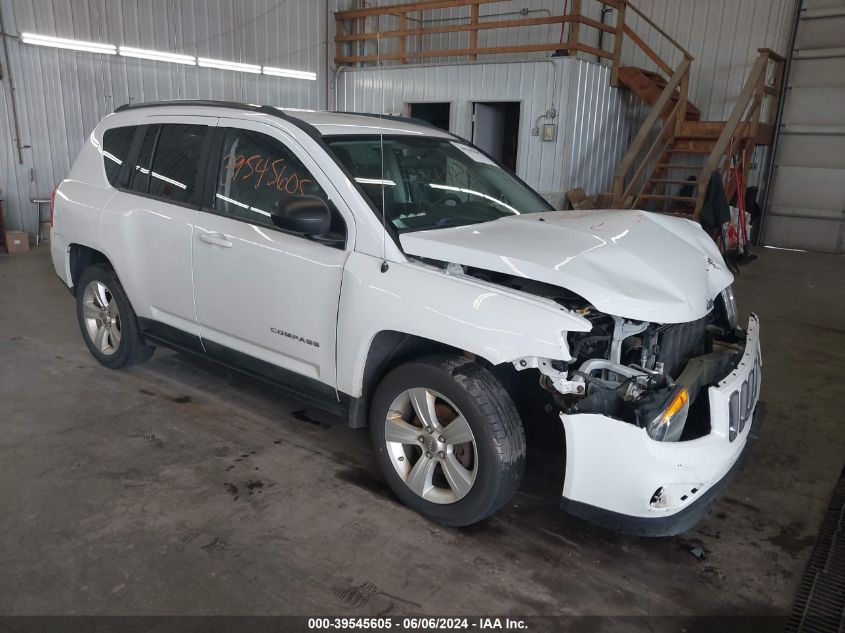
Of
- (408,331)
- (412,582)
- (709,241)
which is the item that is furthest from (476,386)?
(709,241)

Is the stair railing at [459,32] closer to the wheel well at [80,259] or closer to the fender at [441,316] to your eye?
the wheel well at [80,259]

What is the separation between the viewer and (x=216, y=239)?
3.17 metres

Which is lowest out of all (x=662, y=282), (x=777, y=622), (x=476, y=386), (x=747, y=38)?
(x=777, y=622)

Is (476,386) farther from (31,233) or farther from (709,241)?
(31,233)

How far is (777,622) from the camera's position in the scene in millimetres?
2225

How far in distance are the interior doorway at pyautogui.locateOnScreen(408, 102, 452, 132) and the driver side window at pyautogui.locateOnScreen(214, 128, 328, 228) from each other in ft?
29.2

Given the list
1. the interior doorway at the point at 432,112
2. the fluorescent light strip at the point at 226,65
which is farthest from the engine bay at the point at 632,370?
the fluorescent light strip at the point at 226,65

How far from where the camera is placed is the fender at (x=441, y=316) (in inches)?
87.6

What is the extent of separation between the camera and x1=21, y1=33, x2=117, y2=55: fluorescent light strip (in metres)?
8.92

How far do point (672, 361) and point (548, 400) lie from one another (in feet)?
1.74

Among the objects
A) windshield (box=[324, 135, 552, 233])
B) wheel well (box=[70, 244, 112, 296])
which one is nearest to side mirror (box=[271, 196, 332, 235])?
windshield (box=[324, 135, 552, 233])

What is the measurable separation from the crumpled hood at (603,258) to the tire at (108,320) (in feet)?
7.36

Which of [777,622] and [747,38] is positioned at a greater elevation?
[747,38]

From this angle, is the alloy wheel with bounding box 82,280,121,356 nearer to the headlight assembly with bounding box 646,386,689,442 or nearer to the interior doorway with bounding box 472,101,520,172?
the headlight assembly with bounding box 646,386,689,442
